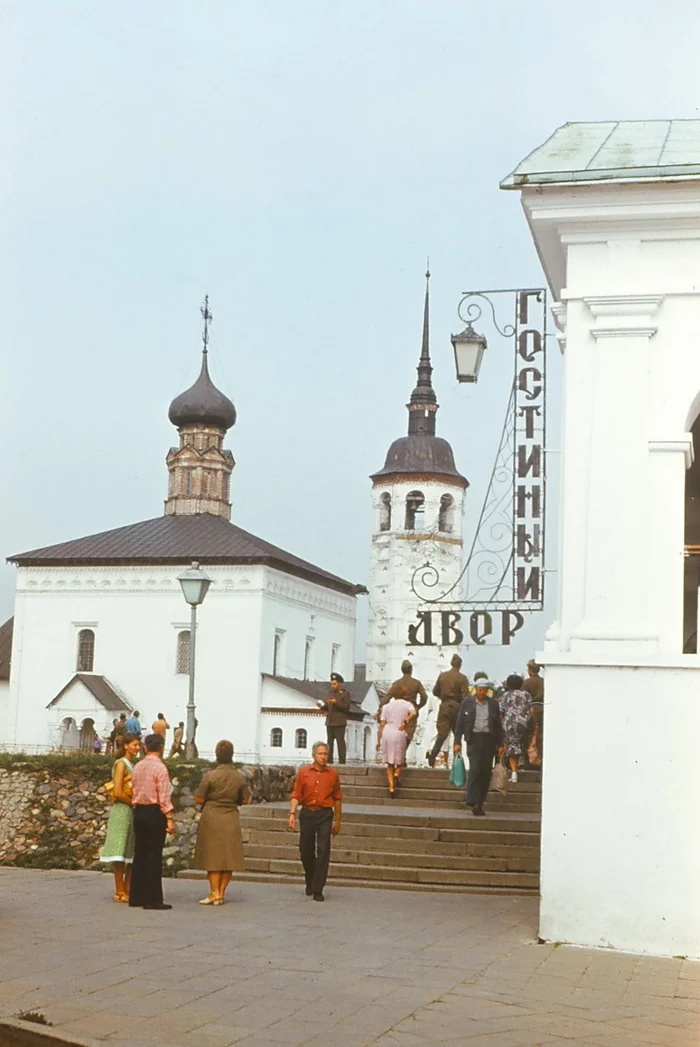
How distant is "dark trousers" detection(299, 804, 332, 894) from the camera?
13602mm

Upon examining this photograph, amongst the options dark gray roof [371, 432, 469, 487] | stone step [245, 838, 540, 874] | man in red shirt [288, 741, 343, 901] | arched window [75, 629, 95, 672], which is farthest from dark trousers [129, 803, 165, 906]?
dark gray roof [371, 432, 469, 487]

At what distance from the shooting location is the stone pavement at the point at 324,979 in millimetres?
7742

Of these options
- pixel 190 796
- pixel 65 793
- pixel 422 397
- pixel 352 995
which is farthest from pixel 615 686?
pixel 422 397

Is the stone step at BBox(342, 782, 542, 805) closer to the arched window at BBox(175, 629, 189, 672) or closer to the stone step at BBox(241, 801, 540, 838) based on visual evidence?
the stone step at BBox(241, 801, 540, 838)

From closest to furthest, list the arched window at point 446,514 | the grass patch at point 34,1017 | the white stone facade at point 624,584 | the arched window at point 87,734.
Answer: the grass patch at point 34,1017 < the white stone facade at point 624,584 < the arched window at point 87,734 < the arched window at point 446,514

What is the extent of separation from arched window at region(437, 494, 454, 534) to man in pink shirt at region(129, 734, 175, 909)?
71.9m

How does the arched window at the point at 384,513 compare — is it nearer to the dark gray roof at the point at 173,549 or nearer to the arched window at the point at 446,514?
the arched window at the point at 446,514

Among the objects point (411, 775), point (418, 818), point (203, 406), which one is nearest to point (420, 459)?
point (203, 406)

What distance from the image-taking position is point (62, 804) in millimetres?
18531

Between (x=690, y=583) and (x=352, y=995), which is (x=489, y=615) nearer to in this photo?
(x=690, y=583)

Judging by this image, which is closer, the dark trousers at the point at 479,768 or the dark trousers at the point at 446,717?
the dark trousers at the point at 479,768

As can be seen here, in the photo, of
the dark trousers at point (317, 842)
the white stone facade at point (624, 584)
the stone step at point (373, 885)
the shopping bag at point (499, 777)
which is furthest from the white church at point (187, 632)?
the white stone facade at point (624, 584)

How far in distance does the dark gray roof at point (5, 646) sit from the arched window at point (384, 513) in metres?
22.1

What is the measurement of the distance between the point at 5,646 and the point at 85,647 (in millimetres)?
9484
